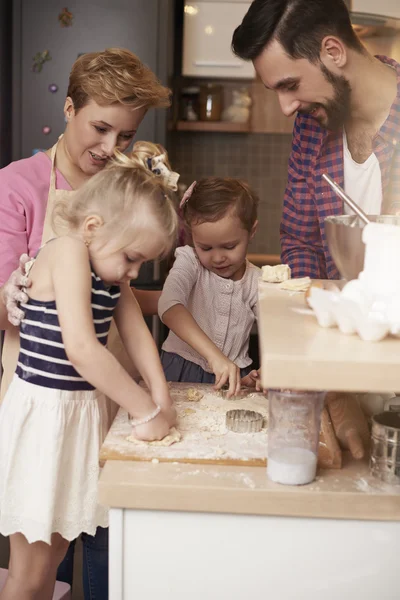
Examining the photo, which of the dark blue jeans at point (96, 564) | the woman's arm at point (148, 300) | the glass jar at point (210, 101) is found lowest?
the dark blue jeans at point (96, 564)

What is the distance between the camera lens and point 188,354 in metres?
2.07

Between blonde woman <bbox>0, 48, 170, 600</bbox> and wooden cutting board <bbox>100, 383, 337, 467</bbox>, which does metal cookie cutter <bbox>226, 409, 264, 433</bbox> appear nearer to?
wooden cutting board <bbox>100, 383, 337, 467</bbox>

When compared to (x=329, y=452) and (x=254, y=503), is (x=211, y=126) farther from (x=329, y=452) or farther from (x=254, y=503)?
(x=254, y=503)

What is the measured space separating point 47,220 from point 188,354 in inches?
24.7

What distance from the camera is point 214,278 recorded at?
6.75ft

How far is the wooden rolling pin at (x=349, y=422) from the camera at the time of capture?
1.22m

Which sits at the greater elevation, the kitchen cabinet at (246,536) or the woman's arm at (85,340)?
the woman's arm at (85,340)

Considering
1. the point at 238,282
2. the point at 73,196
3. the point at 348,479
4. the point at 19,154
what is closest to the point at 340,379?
the point at 348,479

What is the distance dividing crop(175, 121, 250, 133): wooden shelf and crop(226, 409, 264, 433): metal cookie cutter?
2896 mm

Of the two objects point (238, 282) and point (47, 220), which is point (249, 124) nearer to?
point (238, 282)

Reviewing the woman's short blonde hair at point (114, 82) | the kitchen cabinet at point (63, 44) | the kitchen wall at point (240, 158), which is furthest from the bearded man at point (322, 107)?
the kitchen wall at point (240, 158)

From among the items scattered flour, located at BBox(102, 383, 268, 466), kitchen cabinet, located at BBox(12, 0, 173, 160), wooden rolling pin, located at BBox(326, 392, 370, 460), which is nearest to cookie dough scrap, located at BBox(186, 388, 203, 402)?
scattered flour, located at BBox(102, 383, 268, 466)

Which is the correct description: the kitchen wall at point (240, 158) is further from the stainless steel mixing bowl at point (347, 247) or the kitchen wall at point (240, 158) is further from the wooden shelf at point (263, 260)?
the stainless steel mixing bowl at point (347, 247)

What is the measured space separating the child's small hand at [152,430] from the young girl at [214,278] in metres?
0.59
